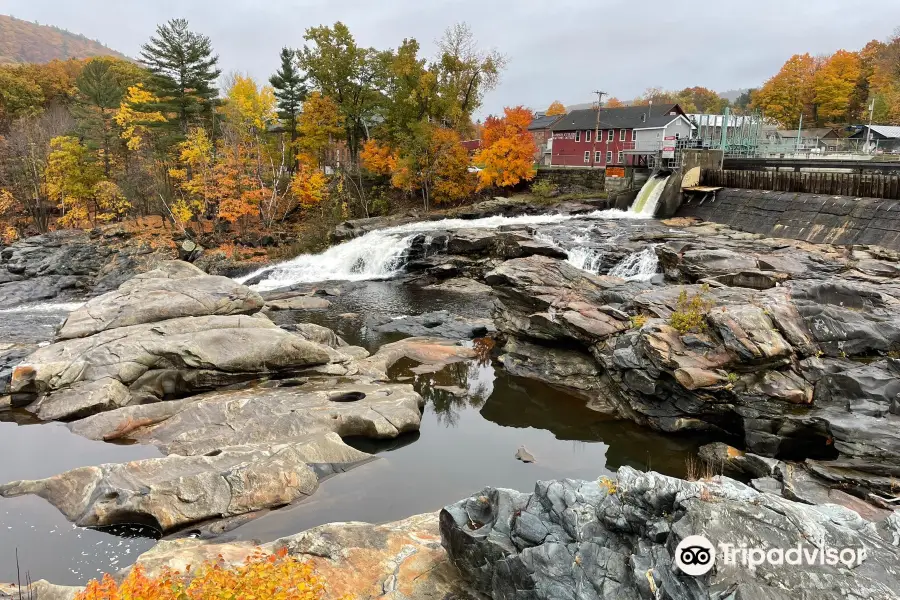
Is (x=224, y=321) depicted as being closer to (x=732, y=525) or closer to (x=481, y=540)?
(x=481, y=540)

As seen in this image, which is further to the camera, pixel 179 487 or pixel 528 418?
pixel 528 418

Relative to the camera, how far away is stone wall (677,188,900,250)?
2644cm

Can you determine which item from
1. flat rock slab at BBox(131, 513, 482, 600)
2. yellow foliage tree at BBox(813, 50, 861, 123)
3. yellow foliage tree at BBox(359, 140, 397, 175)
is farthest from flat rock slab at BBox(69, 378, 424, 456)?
yellow foliage tree at BBox(813, 50, 861, 123)

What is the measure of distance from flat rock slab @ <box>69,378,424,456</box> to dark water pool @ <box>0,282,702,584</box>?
431 millimetres

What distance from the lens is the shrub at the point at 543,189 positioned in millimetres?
47812

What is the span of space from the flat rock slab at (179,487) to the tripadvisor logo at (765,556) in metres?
8.34

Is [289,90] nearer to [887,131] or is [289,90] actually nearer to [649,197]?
[649,197]

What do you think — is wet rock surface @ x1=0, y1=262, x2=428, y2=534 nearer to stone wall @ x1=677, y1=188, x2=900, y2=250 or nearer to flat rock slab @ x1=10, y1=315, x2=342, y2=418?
flat rock slab @ x1=10, y1=315, x2=342, y2=418

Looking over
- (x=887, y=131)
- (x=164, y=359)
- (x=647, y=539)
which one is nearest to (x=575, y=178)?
(x=887, y=131)

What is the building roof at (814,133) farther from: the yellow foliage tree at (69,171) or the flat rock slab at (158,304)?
the yellow foliage tree at (69,171)

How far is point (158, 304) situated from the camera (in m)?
18.8

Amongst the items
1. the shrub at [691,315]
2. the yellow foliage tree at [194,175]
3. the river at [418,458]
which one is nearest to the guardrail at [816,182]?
the shrub at [691,315]

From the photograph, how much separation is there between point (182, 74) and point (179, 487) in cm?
3974

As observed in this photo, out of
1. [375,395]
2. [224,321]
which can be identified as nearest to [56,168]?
[224,321]
